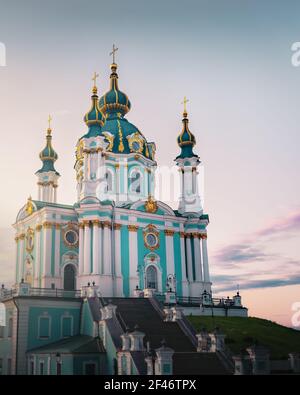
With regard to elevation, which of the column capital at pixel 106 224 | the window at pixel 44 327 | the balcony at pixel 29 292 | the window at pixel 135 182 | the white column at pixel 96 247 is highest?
the window at pixel 135 182

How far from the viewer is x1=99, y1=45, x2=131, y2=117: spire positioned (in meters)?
48.2

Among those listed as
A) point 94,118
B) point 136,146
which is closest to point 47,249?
point 94,118

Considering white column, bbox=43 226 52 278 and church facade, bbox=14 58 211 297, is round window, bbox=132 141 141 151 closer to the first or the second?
church facade, bbox=14 58 211 297

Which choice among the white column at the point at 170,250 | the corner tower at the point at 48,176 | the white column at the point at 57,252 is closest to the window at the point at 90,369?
the white column at the point at 57,252

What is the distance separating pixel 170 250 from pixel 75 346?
664 inches

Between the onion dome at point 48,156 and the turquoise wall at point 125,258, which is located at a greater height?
the onion dome at point 48,156

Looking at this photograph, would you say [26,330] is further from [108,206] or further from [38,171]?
[38,171]

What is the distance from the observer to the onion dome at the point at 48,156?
157 feet

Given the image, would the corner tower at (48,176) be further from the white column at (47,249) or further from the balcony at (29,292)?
the balcony at (29,292)

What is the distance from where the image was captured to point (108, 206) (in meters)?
39.7

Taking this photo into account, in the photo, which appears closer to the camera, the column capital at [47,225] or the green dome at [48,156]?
the column capital at [47,225]

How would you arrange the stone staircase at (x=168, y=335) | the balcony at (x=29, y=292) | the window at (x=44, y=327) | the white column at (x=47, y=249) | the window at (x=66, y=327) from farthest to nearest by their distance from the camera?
the white column at (x=47, y=249) < the window at (x=66, y=327) < the balcony at (x=29, y=292) < the window at (x=44, y=327) < the stone staircase at (x=168, y=335)

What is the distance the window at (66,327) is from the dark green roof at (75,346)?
0.92 meters
